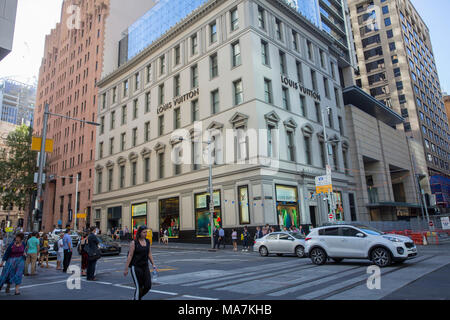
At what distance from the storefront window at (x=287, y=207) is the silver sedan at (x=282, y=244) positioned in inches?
262

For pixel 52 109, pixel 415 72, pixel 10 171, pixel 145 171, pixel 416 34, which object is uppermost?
pixel 416 34

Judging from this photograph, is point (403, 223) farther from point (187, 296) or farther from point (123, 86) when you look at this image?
point (123, 86)

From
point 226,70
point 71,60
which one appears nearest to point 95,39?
point 71,60

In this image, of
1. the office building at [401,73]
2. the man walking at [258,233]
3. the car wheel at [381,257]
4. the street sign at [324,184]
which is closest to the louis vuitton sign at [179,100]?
the street sign at [324,184]

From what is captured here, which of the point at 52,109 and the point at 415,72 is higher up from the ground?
the point at 415,72

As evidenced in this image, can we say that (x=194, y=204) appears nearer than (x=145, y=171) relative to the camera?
Yes

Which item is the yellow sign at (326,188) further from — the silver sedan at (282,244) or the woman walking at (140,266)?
the woman walking at (140,266)

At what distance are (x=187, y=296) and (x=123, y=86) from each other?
43537mm

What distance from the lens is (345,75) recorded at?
4866cm

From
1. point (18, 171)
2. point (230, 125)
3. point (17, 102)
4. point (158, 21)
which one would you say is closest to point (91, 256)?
point (230, 125)

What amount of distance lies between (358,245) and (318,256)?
1892 millimetres

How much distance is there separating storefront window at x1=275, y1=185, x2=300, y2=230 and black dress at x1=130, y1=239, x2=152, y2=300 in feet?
72.1

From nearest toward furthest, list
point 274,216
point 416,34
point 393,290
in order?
1. point 393,290
2. point 274,216
3. point 416,34

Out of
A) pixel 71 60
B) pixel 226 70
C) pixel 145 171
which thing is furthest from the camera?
pixel 71 60
